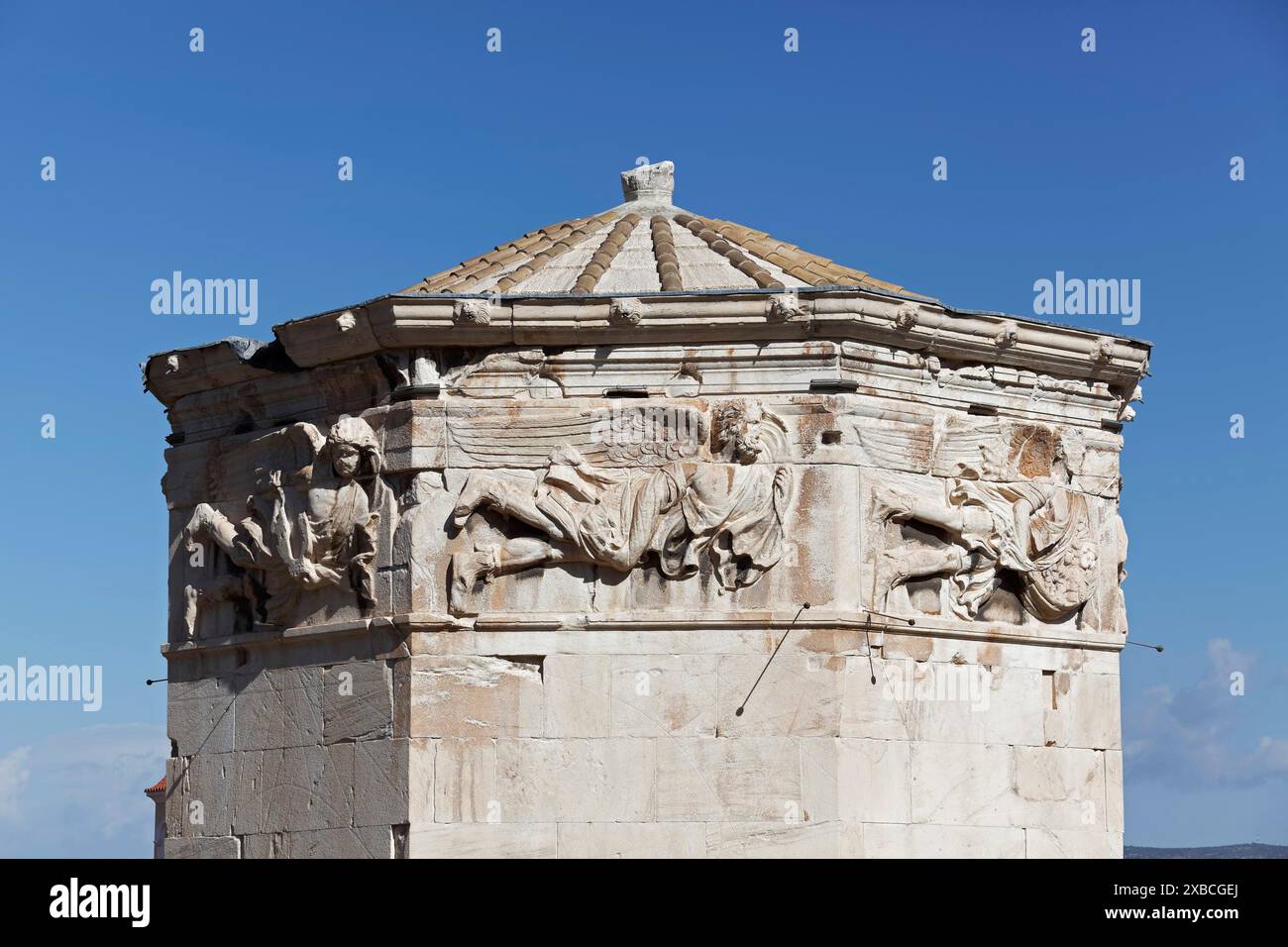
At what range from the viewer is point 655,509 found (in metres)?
16.8

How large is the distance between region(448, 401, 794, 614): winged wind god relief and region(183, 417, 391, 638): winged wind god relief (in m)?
0.81

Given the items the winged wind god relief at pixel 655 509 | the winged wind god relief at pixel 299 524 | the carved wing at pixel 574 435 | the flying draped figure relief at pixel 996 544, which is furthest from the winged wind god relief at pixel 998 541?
the winged wind god relief at pixel 299 524

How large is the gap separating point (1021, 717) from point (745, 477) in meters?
2.88

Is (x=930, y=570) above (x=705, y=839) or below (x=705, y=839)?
above

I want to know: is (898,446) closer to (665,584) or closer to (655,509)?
(655,509)

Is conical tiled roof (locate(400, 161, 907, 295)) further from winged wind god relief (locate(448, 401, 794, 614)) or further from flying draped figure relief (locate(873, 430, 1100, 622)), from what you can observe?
flying draped figure relief (locate(873, 430, 1100, 622))

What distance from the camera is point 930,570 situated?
56.2 ft

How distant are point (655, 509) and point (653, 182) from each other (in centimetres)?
441

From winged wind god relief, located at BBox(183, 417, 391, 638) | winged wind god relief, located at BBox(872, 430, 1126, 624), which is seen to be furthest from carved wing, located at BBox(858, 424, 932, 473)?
winged wind god relief, located at BBox(183, 417, 391, 638)

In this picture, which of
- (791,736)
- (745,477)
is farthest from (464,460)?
(791,736)

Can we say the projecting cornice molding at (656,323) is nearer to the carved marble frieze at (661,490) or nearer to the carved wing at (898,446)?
the carved marble frieze at (661,490)

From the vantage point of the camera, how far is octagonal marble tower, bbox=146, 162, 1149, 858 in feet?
54.1
